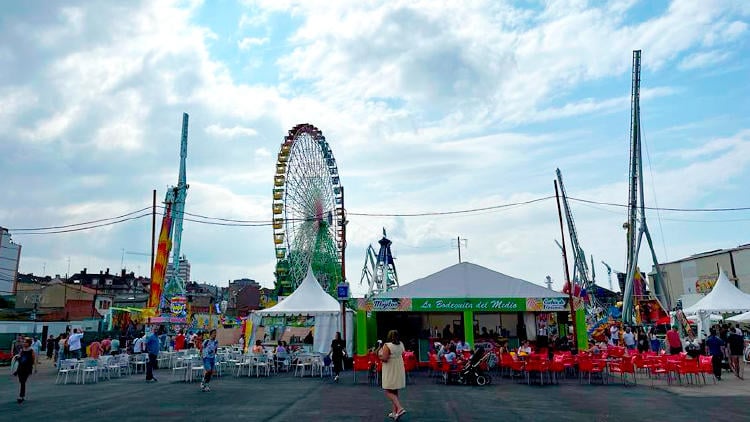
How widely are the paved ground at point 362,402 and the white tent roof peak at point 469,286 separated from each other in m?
5.44

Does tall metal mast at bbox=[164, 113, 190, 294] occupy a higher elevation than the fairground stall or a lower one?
higher

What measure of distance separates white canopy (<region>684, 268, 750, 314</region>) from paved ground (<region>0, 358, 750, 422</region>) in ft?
37.8

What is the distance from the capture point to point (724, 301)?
26.6m

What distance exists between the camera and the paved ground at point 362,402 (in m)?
10.3

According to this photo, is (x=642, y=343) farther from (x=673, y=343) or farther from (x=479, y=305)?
(x=479, y=305)

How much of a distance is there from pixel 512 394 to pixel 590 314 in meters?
50.6

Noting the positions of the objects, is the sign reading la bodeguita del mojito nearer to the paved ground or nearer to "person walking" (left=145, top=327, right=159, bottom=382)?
the paved ground

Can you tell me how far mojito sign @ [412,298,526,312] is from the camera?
69.5 ft

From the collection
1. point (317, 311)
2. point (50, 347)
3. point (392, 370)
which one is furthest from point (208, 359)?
point (50, 347)

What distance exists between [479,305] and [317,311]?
6.49m

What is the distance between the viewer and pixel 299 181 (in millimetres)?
44250

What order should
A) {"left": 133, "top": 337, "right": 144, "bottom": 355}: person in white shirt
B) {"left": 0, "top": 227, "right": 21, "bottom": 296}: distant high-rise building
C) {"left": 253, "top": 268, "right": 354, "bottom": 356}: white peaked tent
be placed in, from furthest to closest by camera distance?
{"left": 0, "top": 227, "right": 21, "bottom": 296}: distant high-rise building → {"left": 253, "top": 268, "right": 354, "bottom": 356}: white peaked tent → {"left": 133, "top": 337, "right": 144, "bottom": 355}: person in white shirt

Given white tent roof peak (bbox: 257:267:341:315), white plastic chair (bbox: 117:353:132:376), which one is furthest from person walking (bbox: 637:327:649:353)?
white plastic chair (bbox: 117:353:132:376)

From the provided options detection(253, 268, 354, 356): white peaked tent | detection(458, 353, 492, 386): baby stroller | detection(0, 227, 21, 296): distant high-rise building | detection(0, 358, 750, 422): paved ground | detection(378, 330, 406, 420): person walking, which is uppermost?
detection(0, 227, 21, 296): distant high-rise building
